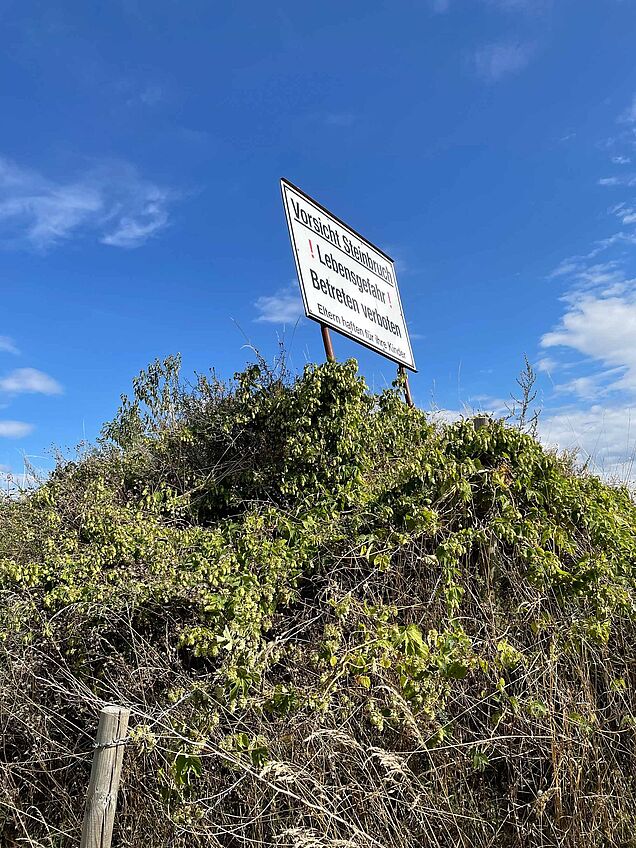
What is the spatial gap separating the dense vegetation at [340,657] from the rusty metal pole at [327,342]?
3.61 feet

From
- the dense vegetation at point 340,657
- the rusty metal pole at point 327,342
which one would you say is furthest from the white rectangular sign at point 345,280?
the dense vegetation at point 340,657

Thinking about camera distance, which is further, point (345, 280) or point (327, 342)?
point (345, 280)

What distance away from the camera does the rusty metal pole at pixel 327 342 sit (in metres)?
5.96

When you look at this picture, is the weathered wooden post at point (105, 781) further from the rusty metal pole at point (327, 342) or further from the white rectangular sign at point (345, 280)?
the white rectangular sign at point (345, 280)

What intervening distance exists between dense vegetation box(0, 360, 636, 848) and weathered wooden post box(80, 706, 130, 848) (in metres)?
0.13

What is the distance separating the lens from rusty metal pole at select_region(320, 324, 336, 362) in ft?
19.5

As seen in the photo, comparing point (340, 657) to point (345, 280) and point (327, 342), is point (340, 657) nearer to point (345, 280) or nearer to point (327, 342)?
point (327, 342)

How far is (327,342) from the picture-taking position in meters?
6.17

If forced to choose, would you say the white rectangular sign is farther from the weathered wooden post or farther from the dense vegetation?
the weathered wooden post

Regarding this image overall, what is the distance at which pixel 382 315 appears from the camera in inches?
321

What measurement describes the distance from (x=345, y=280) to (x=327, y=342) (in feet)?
4.32

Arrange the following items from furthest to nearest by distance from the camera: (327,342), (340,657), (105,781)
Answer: (327,342) < (340,657) < (105,781)

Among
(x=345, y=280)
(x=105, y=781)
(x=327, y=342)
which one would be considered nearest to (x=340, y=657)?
(x=105, y=781)

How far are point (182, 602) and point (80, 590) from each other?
2.14ft
